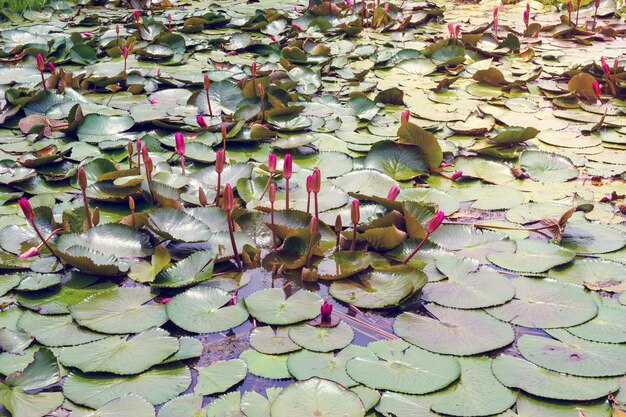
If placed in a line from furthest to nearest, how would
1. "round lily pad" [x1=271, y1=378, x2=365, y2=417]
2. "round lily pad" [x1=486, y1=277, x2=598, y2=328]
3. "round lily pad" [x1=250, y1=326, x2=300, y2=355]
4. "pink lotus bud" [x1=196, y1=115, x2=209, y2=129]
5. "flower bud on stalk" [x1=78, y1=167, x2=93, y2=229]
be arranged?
"pink lotus bud" [x1=196, y1=115, x2=209, y2=129]
"flower bud on stalk" [x1=78, y1=167, x2=93, y2=229]
"round lily pad" [x1=486, y1=277, x2=598, y2=328]
"round lily pad" [x1=250, y1=326, x2=300, y2=355]
"round lily pad" [x1=271, y1=378, x2=365, y2=417]

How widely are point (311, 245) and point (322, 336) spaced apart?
1.15ft

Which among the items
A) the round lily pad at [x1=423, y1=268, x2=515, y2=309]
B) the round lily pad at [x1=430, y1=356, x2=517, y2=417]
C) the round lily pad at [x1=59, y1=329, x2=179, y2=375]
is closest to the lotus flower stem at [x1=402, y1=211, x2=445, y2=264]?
the round lily pad at [x1=423, y1=268, x2=515, y2=309]

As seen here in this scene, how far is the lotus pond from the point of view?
1.70 m

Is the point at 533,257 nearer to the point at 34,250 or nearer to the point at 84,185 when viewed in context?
the point at 84,185

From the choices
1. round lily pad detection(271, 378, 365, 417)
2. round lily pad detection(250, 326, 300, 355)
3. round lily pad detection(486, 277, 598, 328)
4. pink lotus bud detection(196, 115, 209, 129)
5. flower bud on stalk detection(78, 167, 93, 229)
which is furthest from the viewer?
pink lotus bud detection(196, 115, 209, 129)

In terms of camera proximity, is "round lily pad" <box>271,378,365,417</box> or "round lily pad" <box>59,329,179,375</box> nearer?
"round lily pad" <box>271,378,365,417</box>

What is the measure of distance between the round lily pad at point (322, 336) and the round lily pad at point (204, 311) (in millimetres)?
180

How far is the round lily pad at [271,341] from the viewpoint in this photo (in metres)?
1.82

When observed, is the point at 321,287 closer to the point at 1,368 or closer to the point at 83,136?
the point at 1,368

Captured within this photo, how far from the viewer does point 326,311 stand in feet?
6.25

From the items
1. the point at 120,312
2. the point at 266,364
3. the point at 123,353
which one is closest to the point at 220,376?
the point at 266,364

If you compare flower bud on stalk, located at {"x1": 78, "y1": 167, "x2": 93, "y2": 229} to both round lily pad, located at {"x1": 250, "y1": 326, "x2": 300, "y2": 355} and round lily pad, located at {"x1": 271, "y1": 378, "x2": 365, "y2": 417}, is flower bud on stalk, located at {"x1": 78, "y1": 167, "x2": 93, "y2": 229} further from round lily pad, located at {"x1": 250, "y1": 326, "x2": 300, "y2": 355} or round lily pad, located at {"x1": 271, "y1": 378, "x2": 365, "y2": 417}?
round lily pad, located at {"x1": 271, "y1": 378, "x2": 365, "y2": 417}

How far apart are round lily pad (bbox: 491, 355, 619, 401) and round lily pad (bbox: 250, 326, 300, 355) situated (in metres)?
0.55

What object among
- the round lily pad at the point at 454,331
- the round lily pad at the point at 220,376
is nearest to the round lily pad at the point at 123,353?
the round lily pad at the point at 220,376
